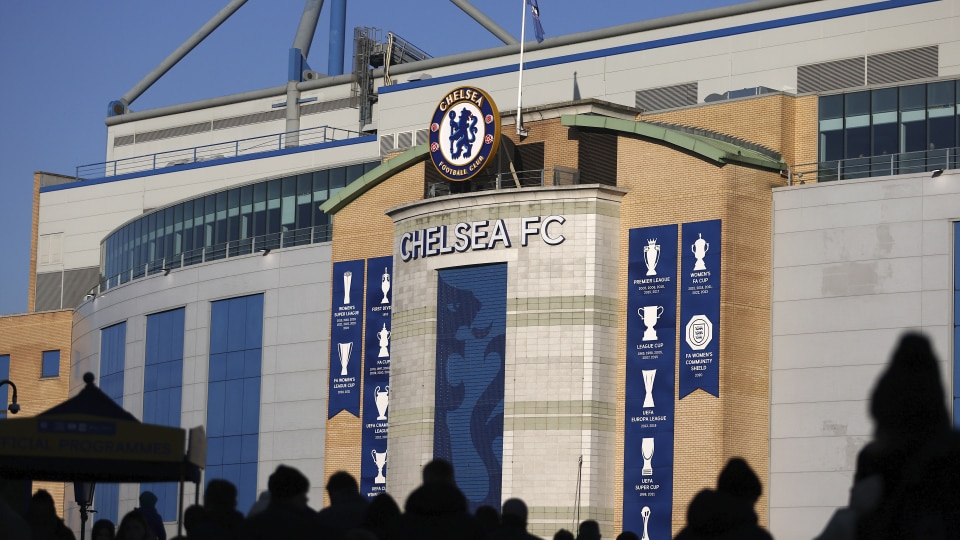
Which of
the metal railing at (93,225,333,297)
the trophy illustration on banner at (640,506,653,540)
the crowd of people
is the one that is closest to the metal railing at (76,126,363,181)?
the metal railing at (93,225,333,297)

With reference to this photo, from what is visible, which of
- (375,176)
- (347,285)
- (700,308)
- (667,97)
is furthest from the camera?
(667,97)

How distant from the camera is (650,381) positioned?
49938mm

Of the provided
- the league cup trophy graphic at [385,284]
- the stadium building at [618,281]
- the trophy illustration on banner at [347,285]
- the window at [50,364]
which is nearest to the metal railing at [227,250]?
the stadium building at [618,281]

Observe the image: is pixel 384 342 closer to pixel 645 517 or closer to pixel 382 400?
pixel 382 400

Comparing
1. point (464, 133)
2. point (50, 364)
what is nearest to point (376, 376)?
point (464, 133)

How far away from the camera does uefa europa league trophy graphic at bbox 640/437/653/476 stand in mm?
49406

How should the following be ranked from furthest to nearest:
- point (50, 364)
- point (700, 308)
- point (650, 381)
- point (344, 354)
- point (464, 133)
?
point (50, 364), point (344, 354), point (464, 133), point (650, 381), point (700, 308)

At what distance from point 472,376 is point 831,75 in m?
19.4

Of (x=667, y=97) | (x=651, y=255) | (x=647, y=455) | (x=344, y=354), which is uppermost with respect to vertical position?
(x=667, y=97)

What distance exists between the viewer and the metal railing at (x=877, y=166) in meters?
49.8

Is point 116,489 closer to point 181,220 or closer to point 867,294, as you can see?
point 181,220

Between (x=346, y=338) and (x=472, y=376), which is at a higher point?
(x=346, y=338)

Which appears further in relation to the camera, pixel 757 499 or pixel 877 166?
pixel 877 166

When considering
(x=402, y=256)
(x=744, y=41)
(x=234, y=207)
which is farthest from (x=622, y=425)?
(x=234, y=207)
